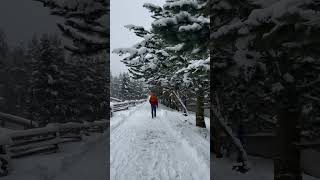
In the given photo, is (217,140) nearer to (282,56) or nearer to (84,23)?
(282,56)

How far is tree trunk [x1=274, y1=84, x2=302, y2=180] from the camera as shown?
5.68 m

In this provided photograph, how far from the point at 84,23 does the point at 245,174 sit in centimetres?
495

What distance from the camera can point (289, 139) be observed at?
5695 mm

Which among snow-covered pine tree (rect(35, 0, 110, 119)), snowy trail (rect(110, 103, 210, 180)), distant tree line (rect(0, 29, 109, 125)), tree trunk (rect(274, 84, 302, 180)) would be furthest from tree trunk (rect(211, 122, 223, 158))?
distant tree line (rect(0, 29, 109, 125))

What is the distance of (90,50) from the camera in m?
5.99

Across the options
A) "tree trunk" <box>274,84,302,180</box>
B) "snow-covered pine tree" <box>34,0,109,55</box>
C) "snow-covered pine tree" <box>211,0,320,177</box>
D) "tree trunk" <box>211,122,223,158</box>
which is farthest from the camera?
"tree trunk" <box>211,122,223,158</box>

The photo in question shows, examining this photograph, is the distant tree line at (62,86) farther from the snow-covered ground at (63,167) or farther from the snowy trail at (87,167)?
the snow-covered ground at (63,167)

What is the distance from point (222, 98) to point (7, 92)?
36129 millimetres

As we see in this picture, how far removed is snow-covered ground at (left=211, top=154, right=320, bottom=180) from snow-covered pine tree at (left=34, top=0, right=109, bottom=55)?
418 centimetres

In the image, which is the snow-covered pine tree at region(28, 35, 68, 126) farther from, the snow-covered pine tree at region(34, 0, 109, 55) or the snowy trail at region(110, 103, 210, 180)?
the snow-covered pine tree at region(34, 0, 109, 55)

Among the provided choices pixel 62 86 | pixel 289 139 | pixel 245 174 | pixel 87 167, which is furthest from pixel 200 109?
pixel 289 139

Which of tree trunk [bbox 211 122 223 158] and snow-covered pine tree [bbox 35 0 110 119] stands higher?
snow-covered pine tree [bbox 35 0 110 119]

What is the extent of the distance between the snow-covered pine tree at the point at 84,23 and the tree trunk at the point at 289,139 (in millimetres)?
3063

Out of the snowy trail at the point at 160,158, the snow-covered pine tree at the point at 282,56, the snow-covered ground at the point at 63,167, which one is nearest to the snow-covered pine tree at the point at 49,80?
the snowy trail at the point at 160,158
